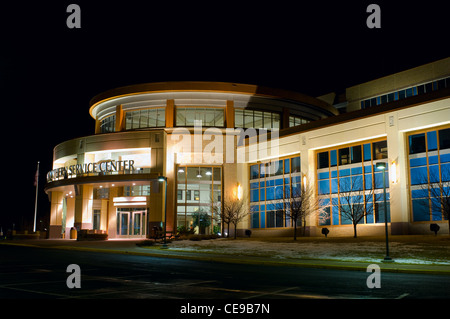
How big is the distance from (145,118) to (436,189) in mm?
32545

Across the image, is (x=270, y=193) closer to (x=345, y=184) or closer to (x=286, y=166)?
(x=286, y=166)

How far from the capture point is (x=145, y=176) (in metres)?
44.6

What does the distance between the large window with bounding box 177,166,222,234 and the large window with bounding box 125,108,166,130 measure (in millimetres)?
7033

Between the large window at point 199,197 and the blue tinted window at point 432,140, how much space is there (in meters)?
21.8

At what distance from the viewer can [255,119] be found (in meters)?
51.6

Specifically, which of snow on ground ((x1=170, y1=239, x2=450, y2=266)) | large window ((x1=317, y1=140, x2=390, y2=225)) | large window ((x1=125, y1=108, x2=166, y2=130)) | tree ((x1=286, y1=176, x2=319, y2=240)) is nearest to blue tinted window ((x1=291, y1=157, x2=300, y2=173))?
tree ((x1=286, y1=176, x2=319, y2=240))

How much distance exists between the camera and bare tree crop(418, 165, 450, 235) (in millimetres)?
28609

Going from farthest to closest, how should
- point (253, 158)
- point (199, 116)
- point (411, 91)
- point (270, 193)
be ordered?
point (199, 116) < point (411, 91) < point (253, 158) < point (270, 193)

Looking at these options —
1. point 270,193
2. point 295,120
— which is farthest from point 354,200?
point 295,120

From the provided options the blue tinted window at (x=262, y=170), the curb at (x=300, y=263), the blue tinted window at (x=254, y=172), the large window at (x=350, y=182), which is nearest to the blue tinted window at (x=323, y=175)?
the large window at (x=350, y=182)

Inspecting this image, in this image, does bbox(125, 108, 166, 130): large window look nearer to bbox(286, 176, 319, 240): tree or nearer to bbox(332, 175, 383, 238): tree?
bbox(286, 176, 319, 240): tree

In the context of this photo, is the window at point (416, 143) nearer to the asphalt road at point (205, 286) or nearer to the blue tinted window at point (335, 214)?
the blue tinted window at point (335, 214)
